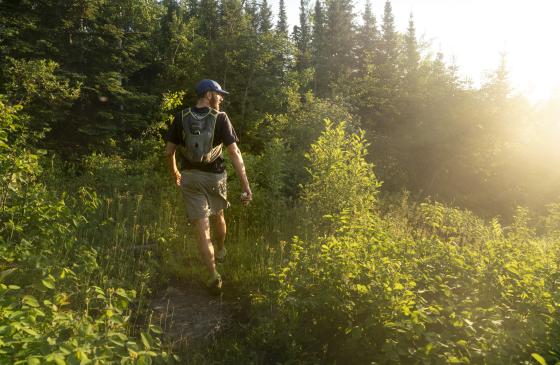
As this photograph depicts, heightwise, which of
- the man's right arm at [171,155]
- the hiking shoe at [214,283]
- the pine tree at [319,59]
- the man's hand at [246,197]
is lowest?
the hiking shoe at [214,283]

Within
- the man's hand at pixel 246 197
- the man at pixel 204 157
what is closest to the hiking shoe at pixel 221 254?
the man at pixel 204 157

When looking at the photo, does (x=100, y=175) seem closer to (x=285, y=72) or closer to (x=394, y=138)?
(x=394, y=138)

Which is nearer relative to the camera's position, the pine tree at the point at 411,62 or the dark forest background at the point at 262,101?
the dark forest background at the point at 262,101

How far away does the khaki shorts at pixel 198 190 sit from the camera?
15.2ft

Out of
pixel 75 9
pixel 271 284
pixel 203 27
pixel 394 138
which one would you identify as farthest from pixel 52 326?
pixel 203 27

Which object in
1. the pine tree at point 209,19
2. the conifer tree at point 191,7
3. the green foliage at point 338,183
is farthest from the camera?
the conifer tree at point 191,7

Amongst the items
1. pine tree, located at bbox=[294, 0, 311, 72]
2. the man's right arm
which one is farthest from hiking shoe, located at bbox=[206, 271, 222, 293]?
pine tree, located at bbox=[294, 0, 311, 72]

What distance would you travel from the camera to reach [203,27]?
34188mm

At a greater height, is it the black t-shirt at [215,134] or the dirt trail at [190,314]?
the black t-shirt at [215,134]

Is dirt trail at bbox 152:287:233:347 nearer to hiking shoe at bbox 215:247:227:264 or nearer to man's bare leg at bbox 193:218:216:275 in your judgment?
man's bare leg at bbox 193:218:216:275

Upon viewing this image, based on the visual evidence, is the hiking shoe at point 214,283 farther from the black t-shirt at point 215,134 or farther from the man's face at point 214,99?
the man's face at point 214,99

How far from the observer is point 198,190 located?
4.70m

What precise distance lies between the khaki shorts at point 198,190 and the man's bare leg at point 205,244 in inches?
3.3

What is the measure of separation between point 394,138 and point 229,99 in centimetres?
1093
